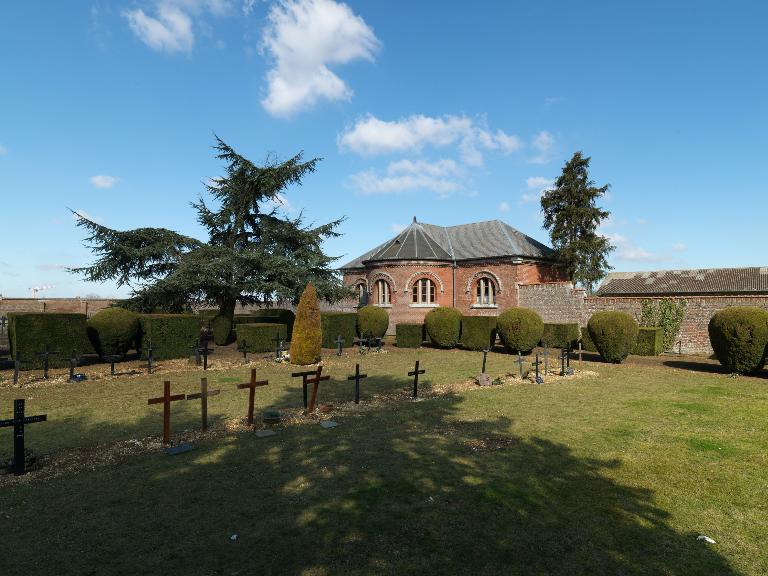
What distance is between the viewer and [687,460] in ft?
23.4

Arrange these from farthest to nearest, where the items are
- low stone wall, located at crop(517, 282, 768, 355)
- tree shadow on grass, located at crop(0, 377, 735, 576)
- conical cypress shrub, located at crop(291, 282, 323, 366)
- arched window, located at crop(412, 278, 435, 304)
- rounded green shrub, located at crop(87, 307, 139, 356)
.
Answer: arched window, located at crop(412, 278, 435, 304)
low stone wall, located at crop(517, 282, 768, 355)
conical cypress shrub, located at crop(291, 282, 323, 366)
rounded green shrub, located at crop(87, 307, 139, 356)
tree shadow on grass, located at crop(0, 377, 735, 576)

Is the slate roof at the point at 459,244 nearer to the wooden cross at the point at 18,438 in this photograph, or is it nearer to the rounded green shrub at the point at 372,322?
the rounded green shrub at the point at 372,322

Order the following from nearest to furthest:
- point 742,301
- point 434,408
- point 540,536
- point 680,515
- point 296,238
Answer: point 540,536, point 680,515, point 434,408, point 742,301, point 296,238

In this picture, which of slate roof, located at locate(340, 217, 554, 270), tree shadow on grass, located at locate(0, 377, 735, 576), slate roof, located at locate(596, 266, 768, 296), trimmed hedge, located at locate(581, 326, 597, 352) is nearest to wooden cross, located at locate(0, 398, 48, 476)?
tree shadow on grass, located at locate(0, 377, 735, 576)

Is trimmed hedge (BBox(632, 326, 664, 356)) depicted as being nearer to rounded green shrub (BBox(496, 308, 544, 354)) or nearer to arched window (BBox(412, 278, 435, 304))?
rounded green shrub (BBox(496, 308, 544, 354))

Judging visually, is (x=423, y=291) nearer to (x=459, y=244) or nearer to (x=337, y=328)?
(x=459, y=244)

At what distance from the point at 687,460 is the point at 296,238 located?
22.1 meters

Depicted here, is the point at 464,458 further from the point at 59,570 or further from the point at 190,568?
the point at 59,570

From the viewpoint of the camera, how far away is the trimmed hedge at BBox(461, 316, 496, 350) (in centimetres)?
2275

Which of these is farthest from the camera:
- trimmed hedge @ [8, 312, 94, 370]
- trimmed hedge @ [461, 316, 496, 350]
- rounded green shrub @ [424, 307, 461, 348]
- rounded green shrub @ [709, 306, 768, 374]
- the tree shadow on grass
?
rounded green shrub @ [424, 307, 461, 348]

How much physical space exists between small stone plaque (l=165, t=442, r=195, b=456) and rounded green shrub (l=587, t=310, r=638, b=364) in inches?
658

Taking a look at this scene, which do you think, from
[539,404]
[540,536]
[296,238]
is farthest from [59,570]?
[296,238]

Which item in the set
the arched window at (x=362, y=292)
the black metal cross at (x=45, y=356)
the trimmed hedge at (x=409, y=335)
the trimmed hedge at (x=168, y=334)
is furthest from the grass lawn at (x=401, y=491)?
the arched window at (x=362, y=292)

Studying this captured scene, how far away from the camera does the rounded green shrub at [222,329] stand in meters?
25.2
